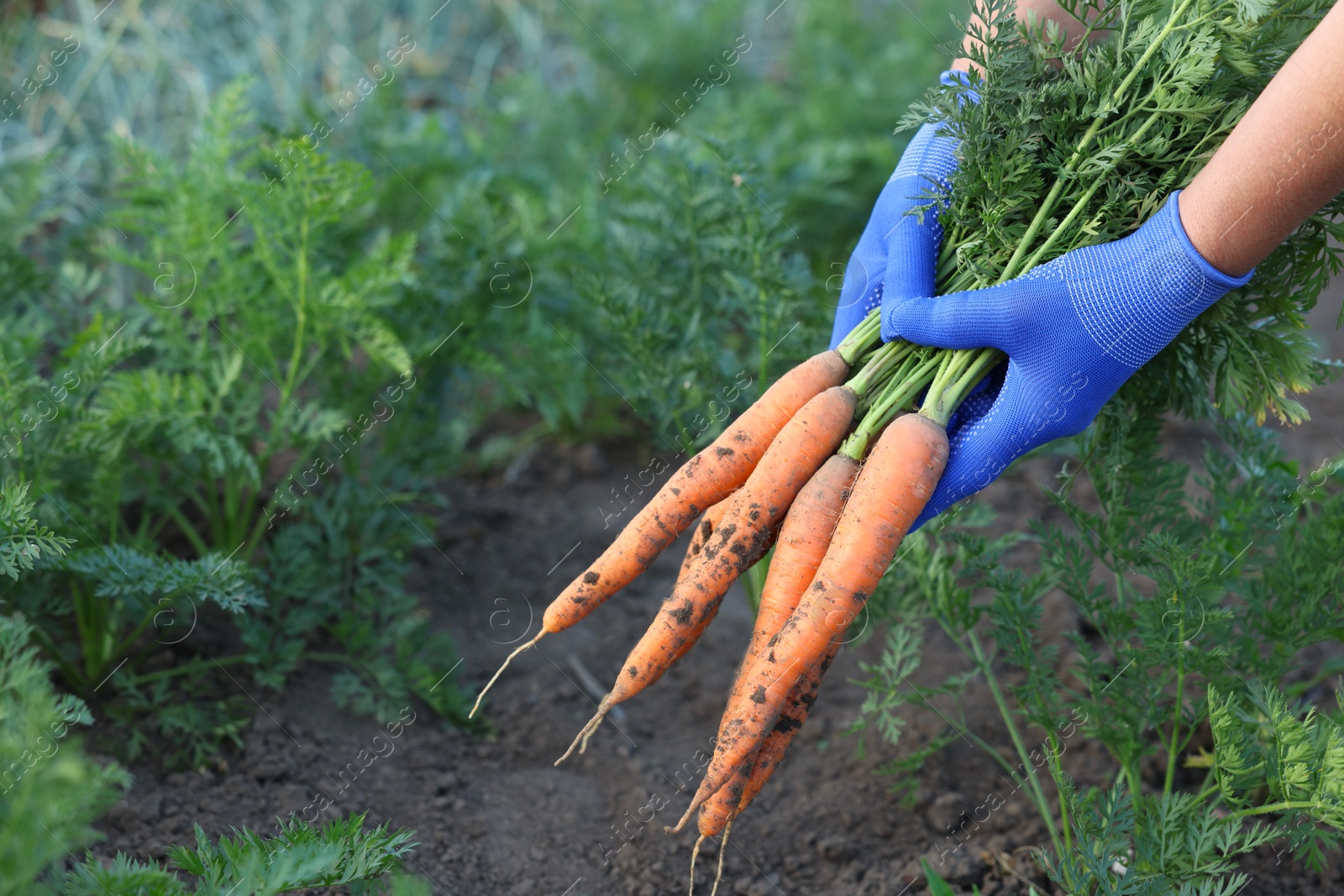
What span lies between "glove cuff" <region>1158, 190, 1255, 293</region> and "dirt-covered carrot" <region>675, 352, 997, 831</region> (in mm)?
481

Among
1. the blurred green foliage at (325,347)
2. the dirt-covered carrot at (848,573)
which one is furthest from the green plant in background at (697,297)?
the dirt-covered carrot at (848,573)

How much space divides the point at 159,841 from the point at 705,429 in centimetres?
147

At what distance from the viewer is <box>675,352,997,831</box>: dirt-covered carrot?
1.66 metres

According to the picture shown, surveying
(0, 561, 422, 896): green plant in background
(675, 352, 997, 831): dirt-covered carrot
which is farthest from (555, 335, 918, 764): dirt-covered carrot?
(0, 561, 422, 896): green plant in background

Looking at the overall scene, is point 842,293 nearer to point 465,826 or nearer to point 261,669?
point 465,826

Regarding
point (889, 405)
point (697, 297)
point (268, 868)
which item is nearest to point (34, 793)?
point (268, 868)

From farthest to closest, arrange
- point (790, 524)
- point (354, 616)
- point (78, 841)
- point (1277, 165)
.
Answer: point (354, 616) < point (790, 524) < point (1277, 165) < point (78, 841)

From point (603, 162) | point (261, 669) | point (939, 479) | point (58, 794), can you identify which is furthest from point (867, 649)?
point (603, 162)

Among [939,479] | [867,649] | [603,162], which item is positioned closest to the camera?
[939,479]

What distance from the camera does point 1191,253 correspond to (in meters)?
1.57

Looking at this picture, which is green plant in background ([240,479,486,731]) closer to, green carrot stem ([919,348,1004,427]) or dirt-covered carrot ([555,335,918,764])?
dirt-covered carrot ([555,335,918,764])

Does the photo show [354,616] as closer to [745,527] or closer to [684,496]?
[684,496]

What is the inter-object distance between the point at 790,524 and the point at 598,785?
0.86 metres

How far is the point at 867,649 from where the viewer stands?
8.75 ft
